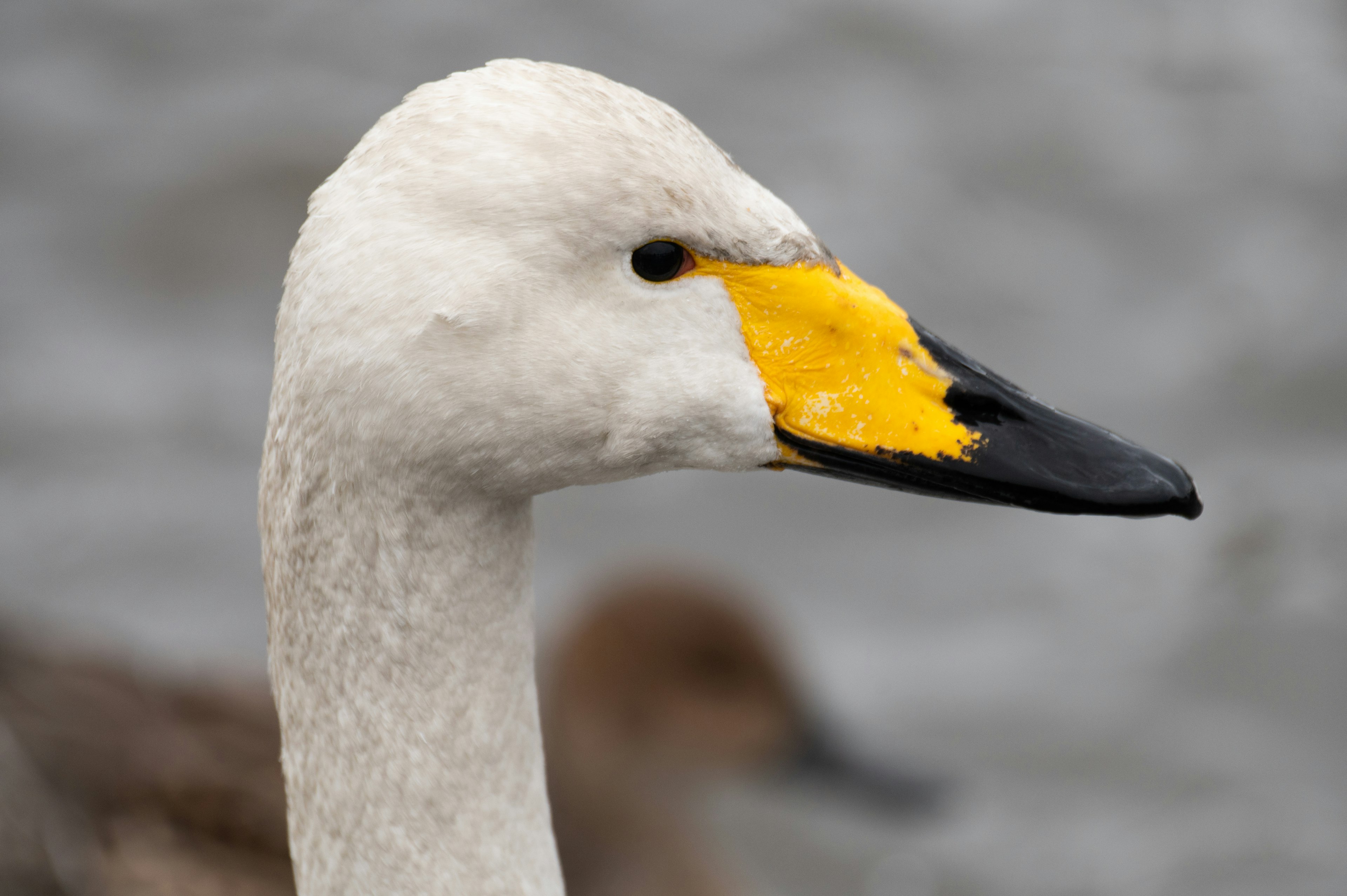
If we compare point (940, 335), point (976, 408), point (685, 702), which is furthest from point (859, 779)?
point (976, 408)

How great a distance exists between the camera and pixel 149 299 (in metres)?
7.89

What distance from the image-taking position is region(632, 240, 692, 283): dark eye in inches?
84.2

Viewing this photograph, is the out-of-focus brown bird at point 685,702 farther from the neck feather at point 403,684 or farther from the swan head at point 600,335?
the swan head at point 600,335

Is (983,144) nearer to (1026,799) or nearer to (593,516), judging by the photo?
(593,516)

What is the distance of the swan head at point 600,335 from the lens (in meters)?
2.02

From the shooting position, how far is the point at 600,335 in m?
2.13

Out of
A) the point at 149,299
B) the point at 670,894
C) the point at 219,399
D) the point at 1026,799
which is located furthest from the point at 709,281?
the point at 149,299

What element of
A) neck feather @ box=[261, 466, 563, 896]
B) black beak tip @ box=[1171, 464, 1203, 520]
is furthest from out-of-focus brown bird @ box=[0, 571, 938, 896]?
black beak tip @ box=[1171, 464, 1203, 520]

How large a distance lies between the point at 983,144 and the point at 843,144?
0.86m

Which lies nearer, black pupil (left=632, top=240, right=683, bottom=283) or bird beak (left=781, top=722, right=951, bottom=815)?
black pupil (left=632, top=240, right=683, bottom=283)

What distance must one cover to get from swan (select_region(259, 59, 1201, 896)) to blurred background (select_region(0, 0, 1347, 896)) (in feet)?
12.1

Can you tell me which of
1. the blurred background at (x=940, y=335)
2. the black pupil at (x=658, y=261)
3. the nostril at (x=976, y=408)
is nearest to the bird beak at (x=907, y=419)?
the nostril at (x=976, y=408)

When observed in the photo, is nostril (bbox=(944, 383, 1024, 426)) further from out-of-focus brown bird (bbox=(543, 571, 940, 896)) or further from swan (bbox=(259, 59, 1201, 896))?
out-of-focus brown bird (bbox=(543, 571, 940, 896))

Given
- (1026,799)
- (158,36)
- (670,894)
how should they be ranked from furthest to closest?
(158,36)
(1026,799)
(670,894)
